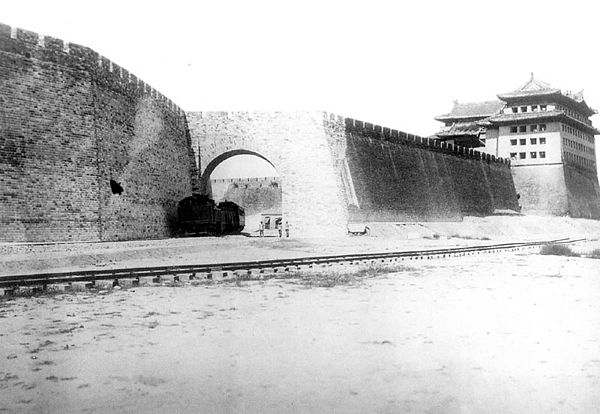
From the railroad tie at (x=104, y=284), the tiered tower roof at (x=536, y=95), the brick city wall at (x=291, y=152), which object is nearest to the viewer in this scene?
the railroad tie at (x=104, y=284)

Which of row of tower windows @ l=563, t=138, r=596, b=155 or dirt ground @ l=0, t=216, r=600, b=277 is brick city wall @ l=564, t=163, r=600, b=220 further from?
dirt ground @ l=0, t=216, r=600, b=277

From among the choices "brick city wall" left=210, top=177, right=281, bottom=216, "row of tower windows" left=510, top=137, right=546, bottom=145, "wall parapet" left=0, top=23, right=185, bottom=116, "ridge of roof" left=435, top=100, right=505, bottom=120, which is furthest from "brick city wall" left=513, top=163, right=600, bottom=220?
"wall parapet" left=0, top=23, right=185, bottom=116

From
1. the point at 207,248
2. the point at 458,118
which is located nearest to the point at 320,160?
the point at 207,248

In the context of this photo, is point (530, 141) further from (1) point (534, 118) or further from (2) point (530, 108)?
(2) point (530, 108)

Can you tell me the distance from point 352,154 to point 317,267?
13.2m

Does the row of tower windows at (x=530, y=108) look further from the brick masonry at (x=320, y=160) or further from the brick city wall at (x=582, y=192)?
the brick masonry at (x=320, y=160)

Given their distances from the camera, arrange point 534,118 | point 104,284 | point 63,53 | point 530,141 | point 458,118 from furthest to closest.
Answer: point 458,118 < point 530,141 < point 534,118 < point 63,53 < point 104,284

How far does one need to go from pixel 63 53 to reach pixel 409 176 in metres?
17.8

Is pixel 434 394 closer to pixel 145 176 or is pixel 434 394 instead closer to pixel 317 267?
pixel 317 267

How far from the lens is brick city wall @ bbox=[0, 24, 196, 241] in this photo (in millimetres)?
12469

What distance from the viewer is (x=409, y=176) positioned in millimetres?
27969

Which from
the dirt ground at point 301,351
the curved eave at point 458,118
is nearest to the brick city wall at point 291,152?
the dirt ground at point 301,351

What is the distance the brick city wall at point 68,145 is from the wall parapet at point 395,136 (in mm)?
8543

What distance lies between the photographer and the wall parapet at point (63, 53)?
1279 cm
